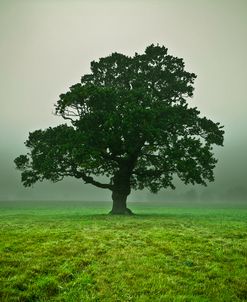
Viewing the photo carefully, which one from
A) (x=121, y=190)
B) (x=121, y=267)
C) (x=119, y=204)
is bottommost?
(x=121, y=267)

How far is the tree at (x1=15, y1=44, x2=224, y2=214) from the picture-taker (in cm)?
4091

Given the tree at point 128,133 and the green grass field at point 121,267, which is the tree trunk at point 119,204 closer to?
the tree at point 128,133

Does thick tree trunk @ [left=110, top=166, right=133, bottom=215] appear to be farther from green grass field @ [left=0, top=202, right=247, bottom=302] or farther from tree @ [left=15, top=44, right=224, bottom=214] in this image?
green grass field @ [left=0, top=202, right=247, bottom=302]

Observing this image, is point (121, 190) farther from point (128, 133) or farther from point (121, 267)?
point (121, 267)

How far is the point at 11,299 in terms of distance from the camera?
13.6 meters

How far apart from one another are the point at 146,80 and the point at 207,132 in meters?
10.5

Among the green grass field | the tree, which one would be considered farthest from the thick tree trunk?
the green grass field

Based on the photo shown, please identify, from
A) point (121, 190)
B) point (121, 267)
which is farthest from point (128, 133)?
point (121, 267)

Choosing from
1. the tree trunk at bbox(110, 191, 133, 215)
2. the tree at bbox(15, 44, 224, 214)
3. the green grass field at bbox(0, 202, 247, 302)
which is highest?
the tree at bbox(15, 44, 224, 214)

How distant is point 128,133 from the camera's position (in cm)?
4141

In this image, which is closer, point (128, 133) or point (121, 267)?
point (121, 267)

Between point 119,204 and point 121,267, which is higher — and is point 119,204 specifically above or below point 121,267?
above

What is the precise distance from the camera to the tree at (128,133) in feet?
134

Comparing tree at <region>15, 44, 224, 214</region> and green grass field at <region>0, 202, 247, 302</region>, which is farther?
tree at <region>15, 44, 224, 214</region>
